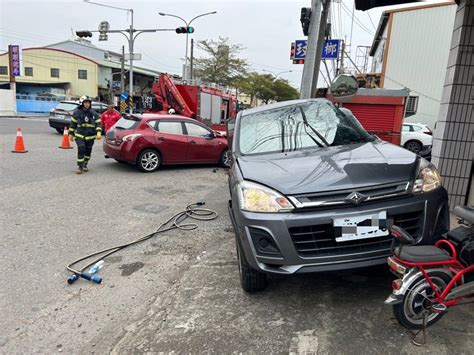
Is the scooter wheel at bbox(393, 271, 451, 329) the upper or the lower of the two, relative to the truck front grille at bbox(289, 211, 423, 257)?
lower

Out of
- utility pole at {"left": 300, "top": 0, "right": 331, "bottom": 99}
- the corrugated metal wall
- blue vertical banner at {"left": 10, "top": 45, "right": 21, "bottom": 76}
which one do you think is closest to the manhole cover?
utility pole at {"left": 300, "top": 0, "right": 331, "bottom": 99}

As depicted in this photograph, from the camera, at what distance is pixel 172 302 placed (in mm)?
3115

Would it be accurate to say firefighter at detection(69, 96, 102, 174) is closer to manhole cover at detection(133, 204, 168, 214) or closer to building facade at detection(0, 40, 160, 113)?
manhole cover at detection(133, 204, 168, 214)

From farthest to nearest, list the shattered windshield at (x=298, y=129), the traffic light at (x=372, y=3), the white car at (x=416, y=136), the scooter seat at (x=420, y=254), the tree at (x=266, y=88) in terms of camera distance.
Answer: the tree at (x=266, y=88)
the white car at (x=416, y=136)
the traffic light at (x=372, y=3)
the shattered windshield at (x=298, y=129)
the scooter seat at (x=420, y=254)

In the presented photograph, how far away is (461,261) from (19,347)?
317cm

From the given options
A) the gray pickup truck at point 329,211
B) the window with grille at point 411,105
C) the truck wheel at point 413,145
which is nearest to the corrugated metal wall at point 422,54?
the truck wheel at point 413,145

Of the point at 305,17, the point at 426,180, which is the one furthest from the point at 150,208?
the point at 305,17

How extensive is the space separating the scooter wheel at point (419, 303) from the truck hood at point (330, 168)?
2.46 feet

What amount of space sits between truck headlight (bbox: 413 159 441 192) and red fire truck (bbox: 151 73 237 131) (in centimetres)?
1472

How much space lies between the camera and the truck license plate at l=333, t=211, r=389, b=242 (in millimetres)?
2602

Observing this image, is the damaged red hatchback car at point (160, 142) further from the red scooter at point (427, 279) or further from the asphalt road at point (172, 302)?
the red scooter at point (427, 279)

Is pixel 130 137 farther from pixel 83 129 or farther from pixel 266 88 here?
pixel 266 88

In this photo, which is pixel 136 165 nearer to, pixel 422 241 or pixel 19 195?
pixel 19 195

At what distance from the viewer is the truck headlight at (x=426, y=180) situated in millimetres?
2873
